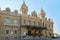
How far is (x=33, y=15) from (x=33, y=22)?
7.33 ft

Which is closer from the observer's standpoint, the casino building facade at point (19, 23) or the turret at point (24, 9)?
the casino building facade at point (19, 23)

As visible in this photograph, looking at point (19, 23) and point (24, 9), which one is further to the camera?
point (24, 9)

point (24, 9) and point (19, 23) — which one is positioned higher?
point (24, 9)

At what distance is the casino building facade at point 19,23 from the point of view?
89.7 feet

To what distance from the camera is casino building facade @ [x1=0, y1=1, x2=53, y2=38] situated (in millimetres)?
27348

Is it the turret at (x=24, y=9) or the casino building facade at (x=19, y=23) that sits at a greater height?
the turret at (x=24, y=9)

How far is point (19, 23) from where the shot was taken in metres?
30.1

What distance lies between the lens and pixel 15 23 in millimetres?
29297

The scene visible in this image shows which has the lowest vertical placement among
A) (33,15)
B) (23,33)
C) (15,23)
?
(23,33)

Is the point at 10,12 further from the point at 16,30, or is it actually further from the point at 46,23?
the point at 46,23

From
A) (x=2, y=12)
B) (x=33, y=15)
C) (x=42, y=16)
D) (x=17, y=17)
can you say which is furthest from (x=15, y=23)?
(x=42, y=16)

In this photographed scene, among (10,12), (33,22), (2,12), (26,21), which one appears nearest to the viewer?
(2,12)

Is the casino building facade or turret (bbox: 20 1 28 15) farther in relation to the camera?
turret (bbox: 20 1 28 15)

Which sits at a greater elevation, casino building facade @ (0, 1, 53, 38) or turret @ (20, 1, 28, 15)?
turret @ (20, 1, 28, 15)
